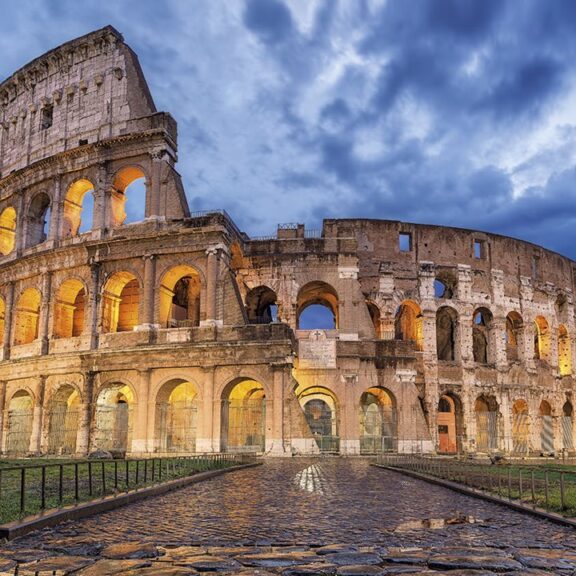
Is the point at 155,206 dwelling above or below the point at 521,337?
above

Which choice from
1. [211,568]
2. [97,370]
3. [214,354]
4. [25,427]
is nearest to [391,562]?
[211,568]

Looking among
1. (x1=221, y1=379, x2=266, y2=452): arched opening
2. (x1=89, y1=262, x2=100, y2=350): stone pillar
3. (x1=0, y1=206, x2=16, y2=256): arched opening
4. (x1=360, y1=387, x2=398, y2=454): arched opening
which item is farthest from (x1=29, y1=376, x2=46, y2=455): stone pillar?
(x1=360, y1=387, x2=398, y2=454): arched opening

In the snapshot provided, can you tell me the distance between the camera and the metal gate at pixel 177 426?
83.6ft

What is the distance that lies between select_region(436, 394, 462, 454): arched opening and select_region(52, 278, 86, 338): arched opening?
57.9 feet

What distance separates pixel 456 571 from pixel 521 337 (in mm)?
31579

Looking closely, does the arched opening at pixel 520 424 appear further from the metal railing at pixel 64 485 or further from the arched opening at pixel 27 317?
the arched opening at pixel 27 317

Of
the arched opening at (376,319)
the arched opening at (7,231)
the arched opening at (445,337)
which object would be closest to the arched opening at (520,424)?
the arched opening at (445,337)

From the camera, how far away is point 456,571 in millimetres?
4891

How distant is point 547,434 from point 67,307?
24.5 meters

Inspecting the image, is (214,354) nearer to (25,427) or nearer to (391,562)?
(25,427)

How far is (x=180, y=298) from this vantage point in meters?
31.3

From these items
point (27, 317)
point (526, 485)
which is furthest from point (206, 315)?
point (526, 485)

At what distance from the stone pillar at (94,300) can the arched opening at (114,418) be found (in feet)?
6.86

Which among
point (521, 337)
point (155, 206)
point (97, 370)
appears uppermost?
point (155, 206)
